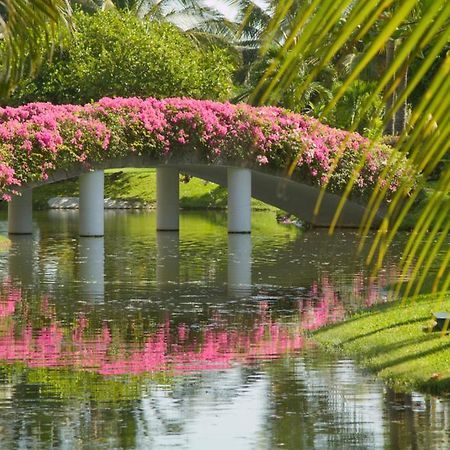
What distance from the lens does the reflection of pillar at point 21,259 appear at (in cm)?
2683

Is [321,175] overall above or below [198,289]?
above

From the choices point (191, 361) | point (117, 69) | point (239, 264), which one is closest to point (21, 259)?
point (239, 264)

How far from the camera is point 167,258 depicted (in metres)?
32.2

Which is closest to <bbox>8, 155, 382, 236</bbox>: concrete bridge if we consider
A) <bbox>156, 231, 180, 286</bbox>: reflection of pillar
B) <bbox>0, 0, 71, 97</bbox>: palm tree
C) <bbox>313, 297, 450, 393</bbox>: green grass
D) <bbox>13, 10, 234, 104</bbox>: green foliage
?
<bbox>156, 231, 180, 286</bbox>: reflection of pillar

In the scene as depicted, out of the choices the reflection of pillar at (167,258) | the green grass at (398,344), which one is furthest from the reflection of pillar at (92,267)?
the green grass at (398,344)

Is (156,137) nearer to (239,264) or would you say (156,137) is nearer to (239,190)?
(239,190)

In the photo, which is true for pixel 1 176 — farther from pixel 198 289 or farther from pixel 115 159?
pixel 198 289

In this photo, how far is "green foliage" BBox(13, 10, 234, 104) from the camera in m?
50.4

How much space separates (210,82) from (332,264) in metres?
23.0

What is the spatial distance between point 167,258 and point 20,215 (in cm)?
987

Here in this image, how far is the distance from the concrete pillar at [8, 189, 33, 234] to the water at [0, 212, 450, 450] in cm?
819

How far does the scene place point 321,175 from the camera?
3875 cm

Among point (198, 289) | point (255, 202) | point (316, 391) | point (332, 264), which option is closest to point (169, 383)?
point (316, 391)

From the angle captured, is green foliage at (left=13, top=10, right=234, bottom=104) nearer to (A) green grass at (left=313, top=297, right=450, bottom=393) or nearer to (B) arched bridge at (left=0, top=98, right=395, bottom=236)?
(B) arched bridge at (left=0, top=98, right=395, bottom=236)
